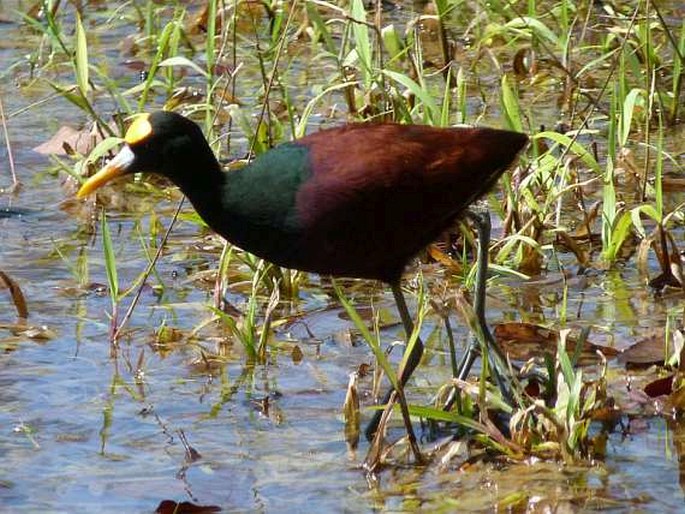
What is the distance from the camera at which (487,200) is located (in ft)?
19.2

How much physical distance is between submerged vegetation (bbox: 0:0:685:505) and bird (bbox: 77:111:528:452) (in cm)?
17

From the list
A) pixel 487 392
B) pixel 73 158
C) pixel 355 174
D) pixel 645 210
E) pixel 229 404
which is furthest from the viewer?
pixel 73 158

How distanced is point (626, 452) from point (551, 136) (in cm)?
145

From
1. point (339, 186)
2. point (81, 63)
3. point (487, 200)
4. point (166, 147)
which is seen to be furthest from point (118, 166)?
point (487, 200)

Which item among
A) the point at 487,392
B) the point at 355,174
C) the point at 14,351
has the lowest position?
the point at 14,351

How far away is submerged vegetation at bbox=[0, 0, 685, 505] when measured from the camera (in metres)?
4.12

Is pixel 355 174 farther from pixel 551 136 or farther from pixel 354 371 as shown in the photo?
pixel 551 136

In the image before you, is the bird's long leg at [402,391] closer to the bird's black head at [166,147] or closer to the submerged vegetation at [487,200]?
the submerged vegetation at [487,200]

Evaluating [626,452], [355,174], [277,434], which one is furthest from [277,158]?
[626,452]

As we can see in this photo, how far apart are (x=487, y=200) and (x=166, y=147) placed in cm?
180

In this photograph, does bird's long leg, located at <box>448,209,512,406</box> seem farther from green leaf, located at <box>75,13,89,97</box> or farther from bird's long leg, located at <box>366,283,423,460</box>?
green leaf, located at <box>75,13,89,97</box>

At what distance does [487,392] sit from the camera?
3955 millimetres

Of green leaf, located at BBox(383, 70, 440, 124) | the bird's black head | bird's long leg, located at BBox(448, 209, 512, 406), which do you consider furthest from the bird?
green leaf, located at BBox(383, 70, 440, 124)

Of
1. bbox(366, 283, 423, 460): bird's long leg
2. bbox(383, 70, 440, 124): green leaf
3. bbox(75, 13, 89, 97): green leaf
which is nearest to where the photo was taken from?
bbox(366, 283, 423, 460): bird's long leg
